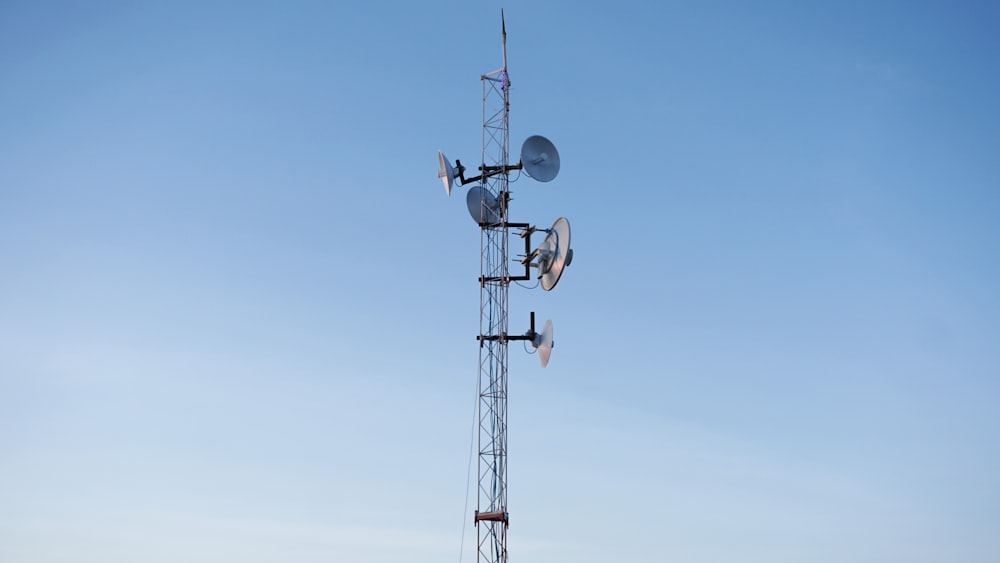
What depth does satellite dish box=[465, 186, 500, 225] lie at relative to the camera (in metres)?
66.4

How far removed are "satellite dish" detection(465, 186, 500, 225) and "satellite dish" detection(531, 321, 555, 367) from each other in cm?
678

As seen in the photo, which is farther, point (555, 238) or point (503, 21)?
point (503, 21)

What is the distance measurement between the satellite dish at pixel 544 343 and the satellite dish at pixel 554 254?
2124 mm

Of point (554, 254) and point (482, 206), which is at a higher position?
point (482, 206)

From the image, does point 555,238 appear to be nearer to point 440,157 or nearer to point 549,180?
point 549,180

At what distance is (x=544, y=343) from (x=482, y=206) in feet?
27.6

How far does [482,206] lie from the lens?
6638 cm

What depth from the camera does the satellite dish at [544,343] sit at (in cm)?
6238

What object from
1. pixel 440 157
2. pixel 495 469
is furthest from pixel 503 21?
pixel 495 469

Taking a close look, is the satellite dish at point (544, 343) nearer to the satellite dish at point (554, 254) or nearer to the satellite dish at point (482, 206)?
the satellite dish at point (554, 254)

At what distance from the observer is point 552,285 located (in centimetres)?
6156

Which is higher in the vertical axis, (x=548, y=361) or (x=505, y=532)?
(x=548, y=361)

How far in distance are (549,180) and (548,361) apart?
9325 millimetres

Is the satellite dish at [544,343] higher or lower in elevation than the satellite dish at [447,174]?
lower
